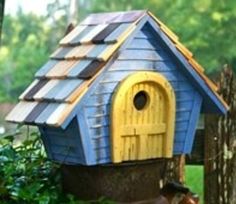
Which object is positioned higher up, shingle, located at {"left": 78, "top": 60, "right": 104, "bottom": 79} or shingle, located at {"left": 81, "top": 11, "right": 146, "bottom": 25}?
shingle, located at {"left": 81, "top": 11, "right": 146, "bottom": 25}

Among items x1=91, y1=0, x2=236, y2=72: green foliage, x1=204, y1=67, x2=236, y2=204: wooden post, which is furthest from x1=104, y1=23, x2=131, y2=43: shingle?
x1=91, y1=0, x2=236, y2=72: green foliage

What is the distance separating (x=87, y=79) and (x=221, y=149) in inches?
32.8

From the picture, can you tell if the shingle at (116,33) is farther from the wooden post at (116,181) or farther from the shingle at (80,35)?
the wooden post at (116,181)

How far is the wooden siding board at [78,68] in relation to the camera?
183cm

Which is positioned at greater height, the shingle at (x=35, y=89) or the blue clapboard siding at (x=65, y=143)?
the shingle at (x=35, y=89)

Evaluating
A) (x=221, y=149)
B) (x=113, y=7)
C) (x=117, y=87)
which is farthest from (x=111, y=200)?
(x=113, y=7)

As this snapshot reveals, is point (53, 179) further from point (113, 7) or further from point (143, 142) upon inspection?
point (113, 7)

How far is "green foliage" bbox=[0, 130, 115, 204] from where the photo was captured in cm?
184

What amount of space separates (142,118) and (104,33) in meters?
0.27

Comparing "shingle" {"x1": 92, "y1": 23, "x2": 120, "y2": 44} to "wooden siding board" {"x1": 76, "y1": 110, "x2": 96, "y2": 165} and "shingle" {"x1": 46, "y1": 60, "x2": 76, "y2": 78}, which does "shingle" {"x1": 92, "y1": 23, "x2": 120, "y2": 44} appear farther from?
"wooden siding board" {"x1": 76, "y1": 110, "x2": 96, "y2": 165}

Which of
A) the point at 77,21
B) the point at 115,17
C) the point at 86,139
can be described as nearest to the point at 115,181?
the point at 86,139

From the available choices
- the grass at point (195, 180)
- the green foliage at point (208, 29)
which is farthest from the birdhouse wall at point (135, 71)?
the green foliage at point (208, 29)

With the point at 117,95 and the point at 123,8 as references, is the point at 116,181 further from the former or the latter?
the point at 123,8

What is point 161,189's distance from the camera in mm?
2025
